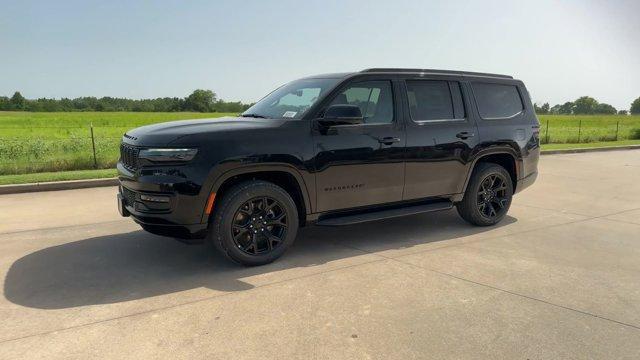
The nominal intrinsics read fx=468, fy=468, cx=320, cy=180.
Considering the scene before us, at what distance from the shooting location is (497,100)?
6.32m

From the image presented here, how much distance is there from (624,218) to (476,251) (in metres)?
3.24

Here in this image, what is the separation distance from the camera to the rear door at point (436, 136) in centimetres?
→ 540

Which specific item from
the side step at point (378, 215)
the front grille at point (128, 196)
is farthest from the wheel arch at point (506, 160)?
the front grille at point (128, 196)

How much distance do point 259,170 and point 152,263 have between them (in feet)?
4.84

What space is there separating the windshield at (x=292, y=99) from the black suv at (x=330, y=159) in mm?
20

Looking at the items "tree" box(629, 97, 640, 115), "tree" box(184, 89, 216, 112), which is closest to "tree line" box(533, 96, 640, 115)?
"tree" box(629, 97, 640, 115)

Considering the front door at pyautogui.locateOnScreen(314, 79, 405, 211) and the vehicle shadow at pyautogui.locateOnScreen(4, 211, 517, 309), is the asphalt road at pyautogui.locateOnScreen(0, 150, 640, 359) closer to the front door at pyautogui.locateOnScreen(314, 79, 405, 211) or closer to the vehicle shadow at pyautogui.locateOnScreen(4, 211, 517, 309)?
the vehicle shadow at pyautogui.locateOnScreen(4, 211, 517, 309)

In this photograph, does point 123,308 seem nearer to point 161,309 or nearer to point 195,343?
point 161,309

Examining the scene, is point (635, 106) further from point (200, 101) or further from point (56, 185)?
point (56, 185)

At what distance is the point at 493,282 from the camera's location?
13.9 feet

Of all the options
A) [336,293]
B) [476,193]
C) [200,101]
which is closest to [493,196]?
[476,193]

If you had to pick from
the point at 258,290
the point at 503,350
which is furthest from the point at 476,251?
the point at 258,290

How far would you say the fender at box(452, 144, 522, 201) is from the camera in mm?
5950

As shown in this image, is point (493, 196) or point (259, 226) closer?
point (259, 226)
